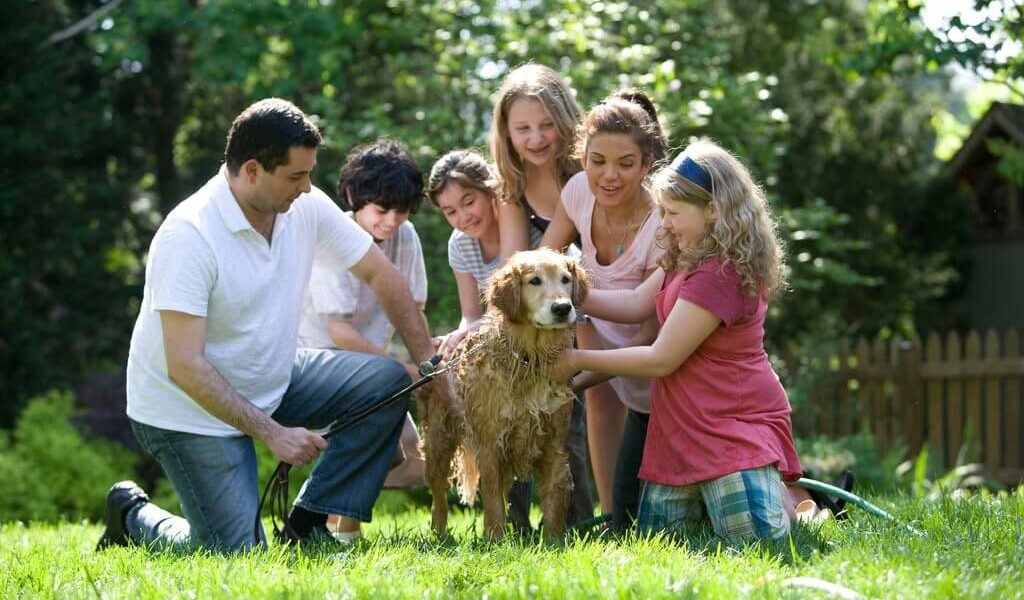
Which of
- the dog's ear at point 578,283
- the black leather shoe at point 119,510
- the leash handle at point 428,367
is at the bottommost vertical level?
the black leather shoe at point 119,510

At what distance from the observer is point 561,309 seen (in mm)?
4668

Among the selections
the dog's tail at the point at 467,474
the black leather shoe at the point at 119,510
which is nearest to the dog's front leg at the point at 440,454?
the dog's tail at the point at 467,474

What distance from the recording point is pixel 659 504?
4.78m

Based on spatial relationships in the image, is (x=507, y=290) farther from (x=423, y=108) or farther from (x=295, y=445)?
(x=423, y=108)

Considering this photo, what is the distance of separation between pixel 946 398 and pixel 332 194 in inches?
316

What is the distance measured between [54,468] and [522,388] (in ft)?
25.1

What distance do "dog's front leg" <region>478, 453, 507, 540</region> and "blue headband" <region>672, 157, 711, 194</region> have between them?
146 cm

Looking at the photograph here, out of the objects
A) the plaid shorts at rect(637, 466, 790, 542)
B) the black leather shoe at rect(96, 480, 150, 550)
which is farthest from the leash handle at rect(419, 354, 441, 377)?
the black leather shoe at rect(96, 480, 150, 550)

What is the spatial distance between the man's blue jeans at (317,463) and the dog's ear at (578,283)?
102 cm

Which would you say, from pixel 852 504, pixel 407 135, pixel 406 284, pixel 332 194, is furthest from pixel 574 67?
pixel 852 504

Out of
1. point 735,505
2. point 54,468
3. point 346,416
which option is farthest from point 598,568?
point 54,468

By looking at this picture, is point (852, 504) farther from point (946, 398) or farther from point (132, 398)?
point (946, 398)

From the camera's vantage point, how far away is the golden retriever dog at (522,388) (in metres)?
4.80

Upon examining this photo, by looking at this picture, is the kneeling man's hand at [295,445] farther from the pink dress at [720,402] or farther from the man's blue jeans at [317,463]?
the pink dress at [720,402]
